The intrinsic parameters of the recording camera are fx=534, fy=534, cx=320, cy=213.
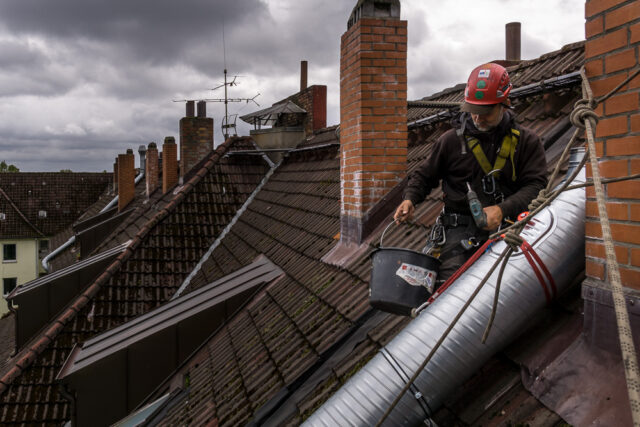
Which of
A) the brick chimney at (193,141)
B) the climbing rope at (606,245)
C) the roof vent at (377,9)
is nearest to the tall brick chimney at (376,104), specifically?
the roof vent at (377,9)

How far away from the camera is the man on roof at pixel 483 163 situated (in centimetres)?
269

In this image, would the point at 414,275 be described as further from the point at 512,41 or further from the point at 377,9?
the point at 512,41

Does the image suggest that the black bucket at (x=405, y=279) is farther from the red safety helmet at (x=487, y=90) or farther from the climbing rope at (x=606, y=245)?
the red safety helmet at (x=487, y=90)

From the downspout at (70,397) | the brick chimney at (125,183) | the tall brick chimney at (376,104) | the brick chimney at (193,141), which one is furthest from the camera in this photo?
the brick chimney at (125,183)

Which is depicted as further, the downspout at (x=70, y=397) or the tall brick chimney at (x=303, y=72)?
the tall brick chimney at (x=303, y=72)

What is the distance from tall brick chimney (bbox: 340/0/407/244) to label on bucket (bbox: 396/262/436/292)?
2409 millimetres

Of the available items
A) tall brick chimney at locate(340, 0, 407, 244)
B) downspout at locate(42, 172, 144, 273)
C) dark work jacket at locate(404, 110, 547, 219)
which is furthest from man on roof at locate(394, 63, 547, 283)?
downspout at locate(42, 172, 144, 273)

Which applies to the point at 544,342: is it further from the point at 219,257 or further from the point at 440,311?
the point at 219,257

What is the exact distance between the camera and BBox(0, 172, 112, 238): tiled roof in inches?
1373

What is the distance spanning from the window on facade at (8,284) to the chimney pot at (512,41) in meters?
34.7

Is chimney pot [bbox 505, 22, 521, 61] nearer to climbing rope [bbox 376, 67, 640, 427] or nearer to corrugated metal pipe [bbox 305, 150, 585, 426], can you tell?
corrugated metal pipe [bbox 305, 150, 585, 426]

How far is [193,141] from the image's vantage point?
1507cm

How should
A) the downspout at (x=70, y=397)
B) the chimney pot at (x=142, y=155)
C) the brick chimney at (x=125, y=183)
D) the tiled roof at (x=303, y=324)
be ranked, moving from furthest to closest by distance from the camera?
the chimney pot at (x=142, y=155) < the brick chimney at (x=125, y=183) < the downspout at (x=70, y=397) < the tiled roof at (x=303, y=324)

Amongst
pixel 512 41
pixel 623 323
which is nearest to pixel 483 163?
pixel 623 323
